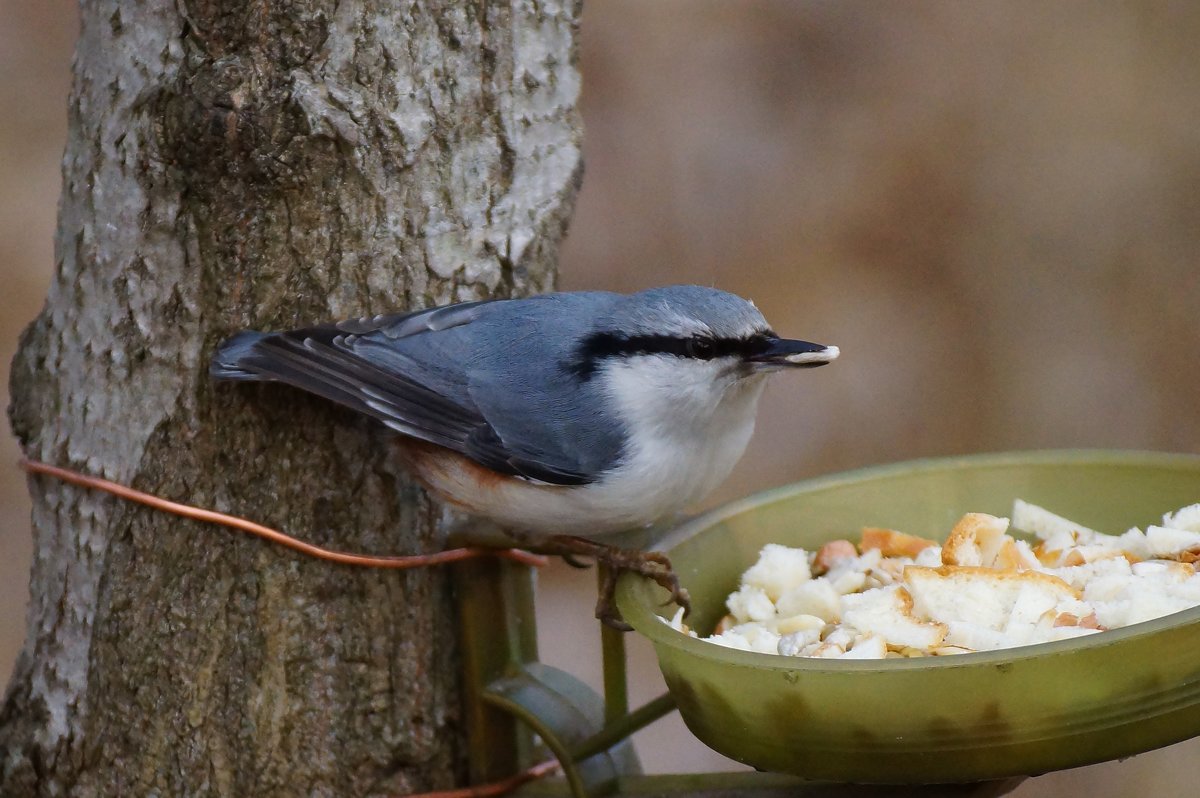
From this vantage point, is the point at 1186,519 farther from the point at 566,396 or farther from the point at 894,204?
the point at 894,204

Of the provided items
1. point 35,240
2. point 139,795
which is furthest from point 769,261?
point 139,795

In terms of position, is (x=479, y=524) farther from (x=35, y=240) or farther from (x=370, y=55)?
(x=35, y=240)

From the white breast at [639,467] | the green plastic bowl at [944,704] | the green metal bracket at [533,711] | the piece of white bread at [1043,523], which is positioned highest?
the white breast at [639,467]

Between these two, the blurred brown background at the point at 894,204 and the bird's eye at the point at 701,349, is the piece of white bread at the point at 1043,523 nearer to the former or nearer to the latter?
the bird's eye at the point at 701,349

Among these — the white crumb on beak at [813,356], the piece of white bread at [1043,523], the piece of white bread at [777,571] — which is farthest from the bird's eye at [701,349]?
the piece of white bread at [1043,523]

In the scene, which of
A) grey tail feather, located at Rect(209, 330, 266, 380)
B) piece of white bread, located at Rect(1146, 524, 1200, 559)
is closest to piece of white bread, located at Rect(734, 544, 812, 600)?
piece of white bread, located at Rect(1146, 524, 1200, 559)

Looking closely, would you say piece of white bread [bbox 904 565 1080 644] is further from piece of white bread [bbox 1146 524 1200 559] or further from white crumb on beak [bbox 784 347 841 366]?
white crumb on beak [bbox 784 347 841 366]

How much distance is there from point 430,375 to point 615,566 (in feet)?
1.37

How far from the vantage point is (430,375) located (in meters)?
2.12

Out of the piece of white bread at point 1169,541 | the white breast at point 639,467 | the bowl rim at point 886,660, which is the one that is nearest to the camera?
the bowl rim at point 886,660

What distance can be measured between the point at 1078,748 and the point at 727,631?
54 cm

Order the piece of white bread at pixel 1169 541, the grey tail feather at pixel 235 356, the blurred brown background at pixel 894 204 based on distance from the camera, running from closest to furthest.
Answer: the piece of white bread at pixel 1169 541, the grey tail feather at pixel 235 356, the blurred brown background at pixel 894 204

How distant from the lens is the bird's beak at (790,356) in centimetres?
190

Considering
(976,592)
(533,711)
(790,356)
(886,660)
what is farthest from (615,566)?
(886,660)
